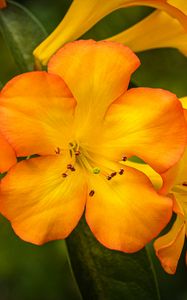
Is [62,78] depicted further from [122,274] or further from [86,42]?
[122,274]

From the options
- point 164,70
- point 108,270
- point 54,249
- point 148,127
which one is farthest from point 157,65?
point 148,127

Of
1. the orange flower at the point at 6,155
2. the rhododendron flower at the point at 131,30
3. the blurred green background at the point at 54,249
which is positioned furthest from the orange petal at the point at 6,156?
the blurred green background at the point at 54,249

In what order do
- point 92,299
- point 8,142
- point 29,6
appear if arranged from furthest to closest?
point 29,6, point 92,299, point 8,142

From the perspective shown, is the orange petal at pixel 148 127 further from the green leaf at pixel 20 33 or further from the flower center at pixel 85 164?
the green leaf at pixel 20 33

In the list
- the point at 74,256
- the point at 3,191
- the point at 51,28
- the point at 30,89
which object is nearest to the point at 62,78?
the point at 30,89

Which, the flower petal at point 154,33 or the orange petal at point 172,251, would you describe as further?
the flower petal at point 154,33
